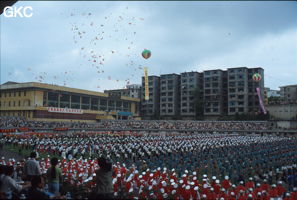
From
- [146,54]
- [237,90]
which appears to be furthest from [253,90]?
[146,54]

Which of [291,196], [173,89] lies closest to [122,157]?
[291,196]

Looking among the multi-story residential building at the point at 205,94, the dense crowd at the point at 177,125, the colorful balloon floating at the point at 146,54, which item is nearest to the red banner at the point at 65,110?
the dense crowd at the point at 177,125

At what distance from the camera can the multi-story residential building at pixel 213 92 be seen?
6144cm

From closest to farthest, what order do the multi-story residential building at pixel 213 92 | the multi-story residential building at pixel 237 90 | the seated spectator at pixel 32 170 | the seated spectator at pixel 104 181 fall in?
the seated spectator at pixel 104 181 < the seated spectator at pixel 32 170 < the multi-story residential building at pixel 237 90 < the multi-story residential building at pixel 213 92

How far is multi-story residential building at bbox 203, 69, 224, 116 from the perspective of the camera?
202 ft

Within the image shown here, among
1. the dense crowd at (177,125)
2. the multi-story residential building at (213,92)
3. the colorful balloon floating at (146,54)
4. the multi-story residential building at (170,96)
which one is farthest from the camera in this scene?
the multi-story residential building at (170,96)

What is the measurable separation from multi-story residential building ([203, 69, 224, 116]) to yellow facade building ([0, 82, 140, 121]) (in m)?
20.7

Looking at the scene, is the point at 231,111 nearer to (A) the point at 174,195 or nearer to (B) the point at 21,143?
(B) the point at 21,143

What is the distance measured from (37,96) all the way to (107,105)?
1828 centimetres

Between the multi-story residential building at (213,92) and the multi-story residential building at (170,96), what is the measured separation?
302 inches

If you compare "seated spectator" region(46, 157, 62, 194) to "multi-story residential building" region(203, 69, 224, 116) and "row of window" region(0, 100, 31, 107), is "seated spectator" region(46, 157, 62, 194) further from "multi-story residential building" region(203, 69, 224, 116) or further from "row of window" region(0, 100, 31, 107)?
"multi-story residential building" region(203, 69, 224, 116)

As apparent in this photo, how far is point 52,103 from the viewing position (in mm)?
50031

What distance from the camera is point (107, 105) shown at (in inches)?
2473

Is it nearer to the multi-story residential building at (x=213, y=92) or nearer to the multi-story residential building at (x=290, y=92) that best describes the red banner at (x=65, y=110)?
the multi-story residential building at (x=213, y=92)
